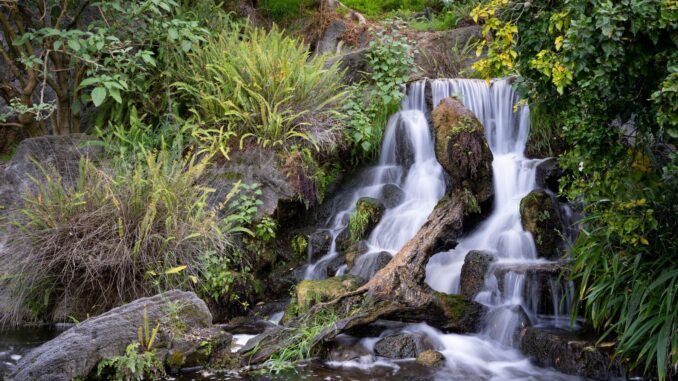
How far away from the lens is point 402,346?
6078 millimetres

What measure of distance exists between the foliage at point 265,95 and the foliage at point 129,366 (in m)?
3.76

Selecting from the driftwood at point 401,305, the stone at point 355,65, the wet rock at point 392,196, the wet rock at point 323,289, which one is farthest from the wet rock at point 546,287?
the stone at point 355,65

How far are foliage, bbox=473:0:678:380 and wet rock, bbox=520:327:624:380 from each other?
17 cm

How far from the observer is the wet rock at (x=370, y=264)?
7391 millimetres

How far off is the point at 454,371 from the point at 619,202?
2081mm

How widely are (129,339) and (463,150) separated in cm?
436

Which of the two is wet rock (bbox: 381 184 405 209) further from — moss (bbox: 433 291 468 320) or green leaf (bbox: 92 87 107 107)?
green leaf (bbox: 92 87 107 107)

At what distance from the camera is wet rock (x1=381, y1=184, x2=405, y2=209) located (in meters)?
8.69

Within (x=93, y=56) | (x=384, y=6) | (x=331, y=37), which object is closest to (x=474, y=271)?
(x=93, y=56)

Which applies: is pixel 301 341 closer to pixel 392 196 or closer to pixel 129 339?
pixel 129 339

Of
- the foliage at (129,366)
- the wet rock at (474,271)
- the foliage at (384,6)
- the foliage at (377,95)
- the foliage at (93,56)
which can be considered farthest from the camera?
the foliage at (384,6)

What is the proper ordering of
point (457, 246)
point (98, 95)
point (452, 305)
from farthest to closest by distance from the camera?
point (98, 95)
point (457, 246)
point (452, 305)

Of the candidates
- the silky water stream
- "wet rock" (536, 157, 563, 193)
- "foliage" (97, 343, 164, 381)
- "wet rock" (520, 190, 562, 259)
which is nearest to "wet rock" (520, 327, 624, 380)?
the silky water stream

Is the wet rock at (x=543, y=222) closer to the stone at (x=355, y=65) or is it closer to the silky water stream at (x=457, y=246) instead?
the silky water stream at (x=457, y=246)
